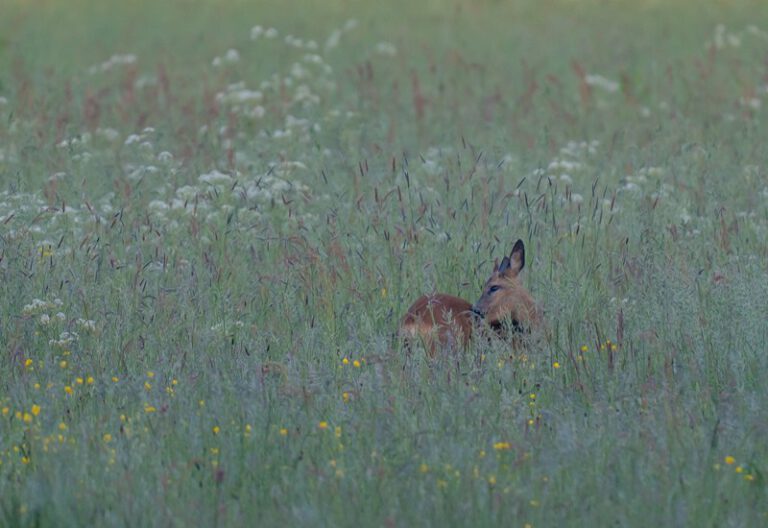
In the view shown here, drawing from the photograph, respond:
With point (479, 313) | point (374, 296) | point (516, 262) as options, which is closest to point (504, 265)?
point (516, 262)

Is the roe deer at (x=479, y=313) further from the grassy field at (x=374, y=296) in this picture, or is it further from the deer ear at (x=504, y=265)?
the grassy field at (x=374, y=296)

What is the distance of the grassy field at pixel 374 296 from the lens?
534cm

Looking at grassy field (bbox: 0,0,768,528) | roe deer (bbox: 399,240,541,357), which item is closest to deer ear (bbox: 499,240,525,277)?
roe deer (bbox: 399,240,541,357)

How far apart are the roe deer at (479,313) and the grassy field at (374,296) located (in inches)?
6.8

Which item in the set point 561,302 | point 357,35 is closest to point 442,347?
point 561,302

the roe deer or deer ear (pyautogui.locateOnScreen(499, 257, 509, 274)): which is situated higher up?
deer ear (pyautogui.locateOnScreen(499, 257, 509, 274))

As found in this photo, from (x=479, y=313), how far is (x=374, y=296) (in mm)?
743

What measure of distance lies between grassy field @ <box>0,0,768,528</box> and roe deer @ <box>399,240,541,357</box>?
172mm

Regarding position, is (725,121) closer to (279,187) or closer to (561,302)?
(279,187)

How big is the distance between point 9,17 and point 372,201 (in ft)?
42.1

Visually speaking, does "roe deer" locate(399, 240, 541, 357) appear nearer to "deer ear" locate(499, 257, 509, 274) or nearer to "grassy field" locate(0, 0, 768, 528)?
"deer ear" locate(499, 257, 509, 274)

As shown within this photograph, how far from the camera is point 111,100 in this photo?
1478cm

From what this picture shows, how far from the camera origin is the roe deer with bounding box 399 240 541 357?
24.5 feet

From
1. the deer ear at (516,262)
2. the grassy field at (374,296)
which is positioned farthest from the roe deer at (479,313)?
the grassy field at (374,296)
